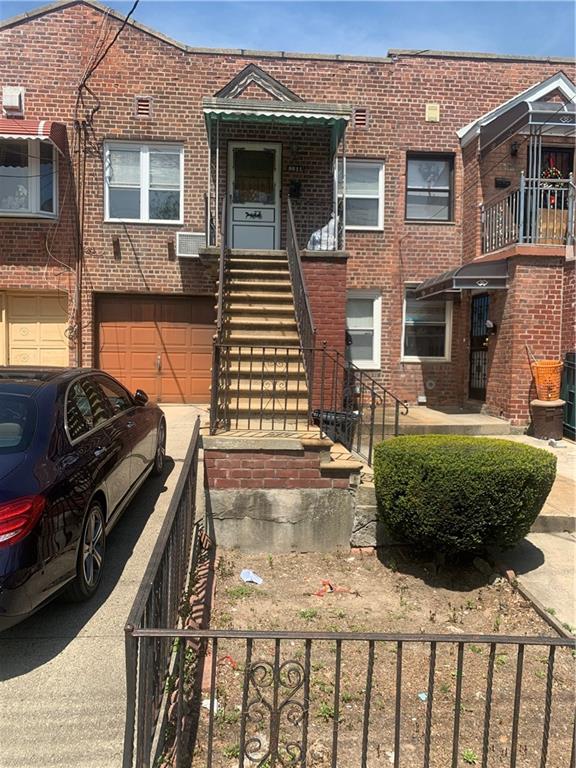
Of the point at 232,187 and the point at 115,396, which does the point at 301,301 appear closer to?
the point at 115,396

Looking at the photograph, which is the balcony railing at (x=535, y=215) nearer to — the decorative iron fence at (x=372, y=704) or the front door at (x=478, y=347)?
the front door at (x=478, y=347)

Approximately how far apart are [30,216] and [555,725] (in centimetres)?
1059

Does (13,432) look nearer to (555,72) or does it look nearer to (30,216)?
(30,216)

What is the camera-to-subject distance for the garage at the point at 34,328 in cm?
1040

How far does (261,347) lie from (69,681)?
11.3 ft

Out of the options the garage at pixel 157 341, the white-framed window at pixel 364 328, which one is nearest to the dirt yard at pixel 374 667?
the garage at pixel 157 341

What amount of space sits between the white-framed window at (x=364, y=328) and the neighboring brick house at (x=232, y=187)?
0.10ft

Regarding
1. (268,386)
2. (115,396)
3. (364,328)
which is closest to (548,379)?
(364,328)

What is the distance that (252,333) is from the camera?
298 inches

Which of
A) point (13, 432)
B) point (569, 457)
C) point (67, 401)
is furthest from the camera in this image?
point (569, 457)

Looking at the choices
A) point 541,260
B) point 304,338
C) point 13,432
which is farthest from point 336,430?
point 541,260

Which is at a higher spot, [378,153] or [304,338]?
[378,153]

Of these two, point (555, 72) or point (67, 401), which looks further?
point (555, 72)

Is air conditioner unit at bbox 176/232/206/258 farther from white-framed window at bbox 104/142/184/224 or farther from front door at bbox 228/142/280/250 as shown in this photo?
front door at bbox 228/142/280/250
